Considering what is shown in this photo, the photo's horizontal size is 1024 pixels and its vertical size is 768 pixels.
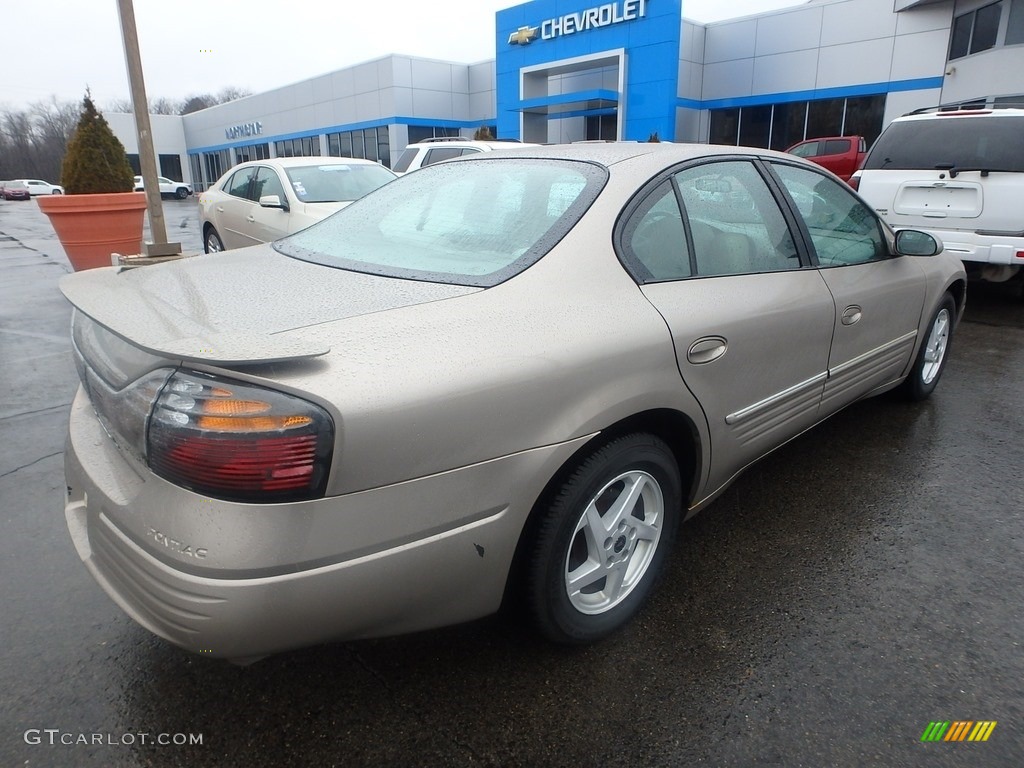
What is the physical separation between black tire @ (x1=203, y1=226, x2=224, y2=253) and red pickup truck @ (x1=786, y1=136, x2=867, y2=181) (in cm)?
1291

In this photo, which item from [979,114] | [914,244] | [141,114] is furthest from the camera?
[141,114]

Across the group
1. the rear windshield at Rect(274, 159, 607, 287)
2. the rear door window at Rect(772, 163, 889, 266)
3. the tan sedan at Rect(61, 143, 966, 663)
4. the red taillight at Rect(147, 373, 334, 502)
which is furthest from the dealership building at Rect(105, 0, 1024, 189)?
the red taillight at Rect(147, 373, 334, 502)

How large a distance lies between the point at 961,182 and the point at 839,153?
36.7 ft

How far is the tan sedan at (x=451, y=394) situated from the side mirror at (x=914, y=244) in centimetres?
76

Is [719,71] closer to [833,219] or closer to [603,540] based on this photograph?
[833,219]

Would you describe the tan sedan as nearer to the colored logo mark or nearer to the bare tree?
the colored logo mark

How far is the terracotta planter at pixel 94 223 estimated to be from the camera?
323 inches

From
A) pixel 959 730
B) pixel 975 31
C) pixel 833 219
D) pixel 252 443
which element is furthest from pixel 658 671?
pixel 975 31

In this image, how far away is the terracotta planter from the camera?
8.21m

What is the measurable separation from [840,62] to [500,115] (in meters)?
12.6

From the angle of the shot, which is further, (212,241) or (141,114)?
(212,241)

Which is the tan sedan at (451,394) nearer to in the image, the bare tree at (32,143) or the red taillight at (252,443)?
the red taillight at (252,443)

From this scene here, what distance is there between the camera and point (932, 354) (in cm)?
434

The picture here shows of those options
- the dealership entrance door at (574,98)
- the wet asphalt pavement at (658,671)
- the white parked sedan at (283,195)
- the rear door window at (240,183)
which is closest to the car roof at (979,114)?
the wet asphalt pavement at (658,671)
